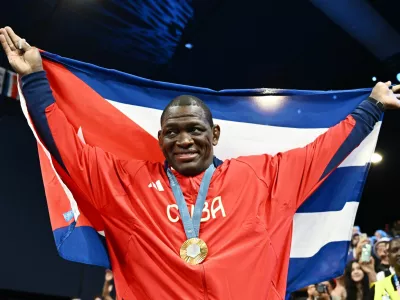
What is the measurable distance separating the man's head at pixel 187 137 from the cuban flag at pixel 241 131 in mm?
415

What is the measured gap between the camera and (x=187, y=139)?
7.00ft

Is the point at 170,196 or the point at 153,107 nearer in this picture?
the point at 170,196

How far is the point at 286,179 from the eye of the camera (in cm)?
219

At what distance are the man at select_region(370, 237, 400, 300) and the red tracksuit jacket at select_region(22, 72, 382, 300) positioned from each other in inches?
56.7

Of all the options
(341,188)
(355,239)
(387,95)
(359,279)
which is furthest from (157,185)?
(355,239)

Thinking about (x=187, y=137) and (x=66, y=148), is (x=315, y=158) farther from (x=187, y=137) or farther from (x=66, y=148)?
(x=66, y=148)

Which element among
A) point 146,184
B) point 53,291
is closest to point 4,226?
point 53,291

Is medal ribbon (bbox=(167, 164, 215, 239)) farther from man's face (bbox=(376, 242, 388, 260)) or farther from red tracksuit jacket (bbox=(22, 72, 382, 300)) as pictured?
man's face (bbox=(376, 242, 388, 260))

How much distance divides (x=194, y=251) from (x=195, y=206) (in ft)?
0.60

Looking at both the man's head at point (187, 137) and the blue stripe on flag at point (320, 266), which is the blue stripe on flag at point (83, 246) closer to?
the man's head at point (187, 137)

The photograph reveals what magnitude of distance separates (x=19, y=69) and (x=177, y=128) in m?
0.72

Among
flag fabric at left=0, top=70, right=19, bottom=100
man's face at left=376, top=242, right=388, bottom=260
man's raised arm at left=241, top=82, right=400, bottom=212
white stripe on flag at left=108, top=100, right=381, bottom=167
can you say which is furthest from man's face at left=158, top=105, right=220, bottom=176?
flag fabric at left=0, top=70, right=19, bottom=100

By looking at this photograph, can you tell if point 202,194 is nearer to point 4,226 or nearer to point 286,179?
point 286,179

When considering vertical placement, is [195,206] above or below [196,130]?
below
